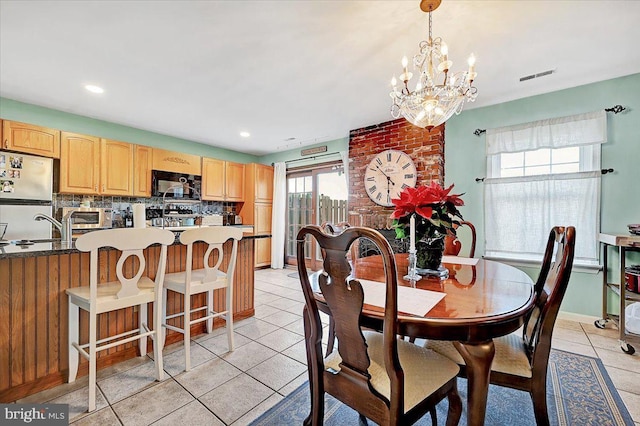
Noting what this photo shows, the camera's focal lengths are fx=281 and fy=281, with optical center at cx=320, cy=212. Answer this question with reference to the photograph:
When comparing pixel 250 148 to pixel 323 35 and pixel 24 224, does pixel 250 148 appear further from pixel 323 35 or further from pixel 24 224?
pixel 323 35

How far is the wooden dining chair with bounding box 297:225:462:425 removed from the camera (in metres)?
0.92

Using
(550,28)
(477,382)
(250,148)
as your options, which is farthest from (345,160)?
(477,382)

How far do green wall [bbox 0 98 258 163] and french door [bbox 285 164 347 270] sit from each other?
168 centimetres

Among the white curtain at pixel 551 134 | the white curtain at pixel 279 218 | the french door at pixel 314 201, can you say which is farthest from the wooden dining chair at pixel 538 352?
the white curtain at pixel 279 218

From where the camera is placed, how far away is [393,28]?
79.7 inches

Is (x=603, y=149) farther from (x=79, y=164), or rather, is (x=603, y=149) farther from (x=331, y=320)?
(x=79, y=164)

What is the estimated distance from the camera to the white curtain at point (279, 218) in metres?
5.66

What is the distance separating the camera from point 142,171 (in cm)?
425

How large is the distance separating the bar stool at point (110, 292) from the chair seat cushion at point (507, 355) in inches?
66.6

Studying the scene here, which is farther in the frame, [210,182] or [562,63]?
[210,182]

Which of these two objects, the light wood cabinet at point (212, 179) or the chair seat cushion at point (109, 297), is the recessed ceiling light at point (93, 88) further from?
the chair seat cushion at point (109, 297)

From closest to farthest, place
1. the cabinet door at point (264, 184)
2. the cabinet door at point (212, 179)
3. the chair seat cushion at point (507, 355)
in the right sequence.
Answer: the chair seat cushion at point (507, 355) → the cabinet door at point (212, 179) → the cabinet door at point (264, 184)

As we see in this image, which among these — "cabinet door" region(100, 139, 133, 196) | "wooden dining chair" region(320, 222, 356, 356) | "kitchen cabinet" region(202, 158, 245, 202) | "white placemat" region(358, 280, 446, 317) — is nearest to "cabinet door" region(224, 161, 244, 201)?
"kitchen cabinet" region(202, 158, 245, 202)

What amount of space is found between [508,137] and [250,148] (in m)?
4.36
